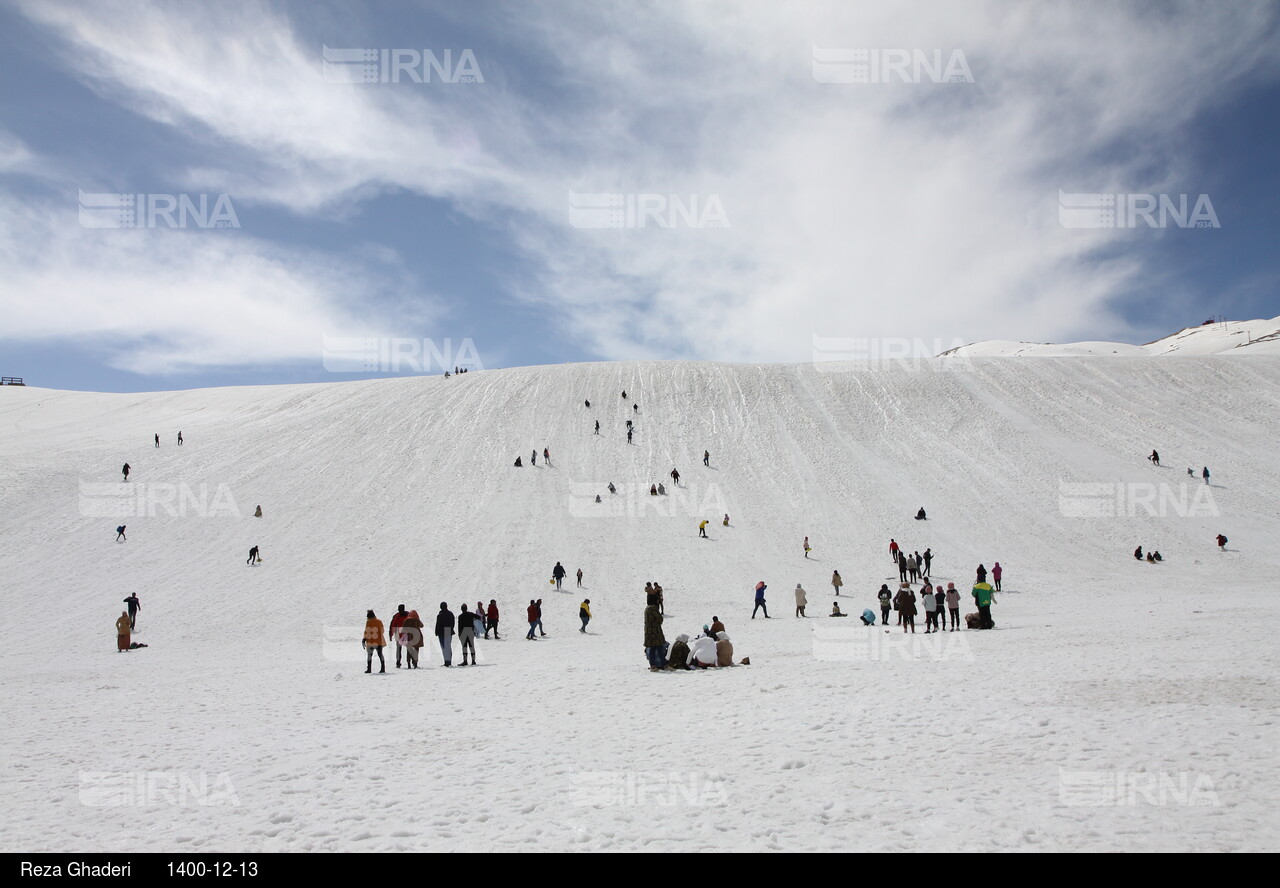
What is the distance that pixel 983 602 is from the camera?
18953 mm

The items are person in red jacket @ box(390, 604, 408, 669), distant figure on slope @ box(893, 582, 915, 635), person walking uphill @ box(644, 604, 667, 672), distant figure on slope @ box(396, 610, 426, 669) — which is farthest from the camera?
distant figure on slope @ box(893, 582, 915, 635)

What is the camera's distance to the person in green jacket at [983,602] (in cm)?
1892

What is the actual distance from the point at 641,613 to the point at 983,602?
1288 centimetres

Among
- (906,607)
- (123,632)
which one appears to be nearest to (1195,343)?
(906,607)

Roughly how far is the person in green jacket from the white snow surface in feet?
6.04

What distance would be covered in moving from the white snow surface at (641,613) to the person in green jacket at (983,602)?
1842 mm

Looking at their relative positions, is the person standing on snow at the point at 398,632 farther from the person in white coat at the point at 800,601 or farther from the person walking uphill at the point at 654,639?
the person in white coat at the point at 800,601

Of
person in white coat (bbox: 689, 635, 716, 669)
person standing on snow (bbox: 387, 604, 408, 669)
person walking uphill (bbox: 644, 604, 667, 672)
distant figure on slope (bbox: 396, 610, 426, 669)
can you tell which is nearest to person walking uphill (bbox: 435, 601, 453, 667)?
distant figure on slope (bbox: 396, 610, 426, 669)

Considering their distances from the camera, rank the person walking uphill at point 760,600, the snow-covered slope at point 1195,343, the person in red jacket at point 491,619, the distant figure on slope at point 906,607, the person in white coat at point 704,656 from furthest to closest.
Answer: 1. the snow-covered slope at point 1195,343
2. the person walking uphill at point 760,600
3. the person in red jacket at point 491,619
4. the distant figure on slope at point 906,607
5. the person in white coat at point 704,656

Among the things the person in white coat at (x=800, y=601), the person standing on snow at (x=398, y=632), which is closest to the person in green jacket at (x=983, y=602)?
the person in white coat at (x=800, y=601)

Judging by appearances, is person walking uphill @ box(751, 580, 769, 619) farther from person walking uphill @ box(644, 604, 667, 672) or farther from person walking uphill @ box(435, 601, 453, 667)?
person walking uphill @ box(435, 601, 453, 667)

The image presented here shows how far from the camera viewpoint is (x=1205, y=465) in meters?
46.4

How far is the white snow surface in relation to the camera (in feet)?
21.5
